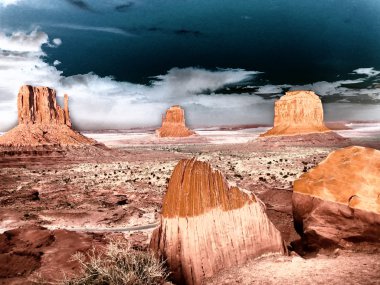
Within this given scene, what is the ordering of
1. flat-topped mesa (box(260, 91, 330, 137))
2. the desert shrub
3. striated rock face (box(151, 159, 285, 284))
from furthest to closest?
flat-topped mesa (box(260, 91, 330, 137)), striated rock face (box(151, 159, 285, 284)), the desert shrub

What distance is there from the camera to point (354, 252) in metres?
7.09

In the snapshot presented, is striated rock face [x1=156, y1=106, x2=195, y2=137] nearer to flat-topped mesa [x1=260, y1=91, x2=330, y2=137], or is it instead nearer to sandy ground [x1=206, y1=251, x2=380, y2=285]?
flat-topped mesa [x1=260, y1=91, x2=330, y2=137]

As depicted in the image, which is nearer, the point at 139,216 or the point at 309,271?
the point at 309,271

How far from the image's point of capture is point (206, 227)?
7.19 metres

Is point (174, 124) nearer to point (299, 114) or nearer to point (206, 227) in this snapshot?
point (299, 114)

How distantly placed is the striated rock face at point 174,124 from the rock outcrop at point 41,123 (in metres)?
93.0

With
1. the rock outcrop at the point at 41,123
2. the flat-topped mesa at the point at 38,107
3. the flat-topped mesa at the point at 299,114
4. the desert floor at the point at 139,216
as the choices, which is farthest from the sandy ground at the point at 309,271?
the flat-topped mesa at the point at 299,114

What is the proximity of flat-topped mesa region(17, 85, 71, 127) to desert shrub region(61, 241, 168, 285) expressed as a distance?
7501cm

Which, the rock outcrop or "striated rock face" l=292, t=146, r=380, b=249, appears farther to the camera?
the rock outcrop

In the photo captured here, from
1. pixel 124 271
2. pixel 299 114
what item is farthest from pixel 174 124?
pixel 124 271

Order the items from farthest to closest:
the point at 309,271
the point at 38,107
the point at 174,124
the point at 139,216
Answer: the point at 174,124 → the point at 38,107 → the point at 139,216 → the point at 309,271

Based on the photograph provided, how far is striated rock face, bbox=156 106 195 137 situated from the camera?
174 meters

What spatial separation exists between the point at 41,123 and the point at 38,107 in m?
4.14

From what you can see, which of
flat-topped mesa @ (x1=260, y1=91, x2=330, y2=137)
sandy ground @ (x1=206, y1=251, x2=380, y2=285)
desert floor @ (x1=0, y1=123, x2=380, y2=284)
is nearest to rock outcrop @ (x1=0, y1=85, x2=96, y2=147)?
desert floor @ (x1=0, y1=123, x2=380, y2=284)
